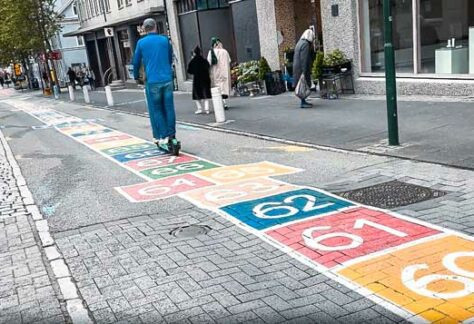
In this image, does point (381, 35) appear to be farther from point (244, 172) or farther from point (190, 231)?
point (190, 231)

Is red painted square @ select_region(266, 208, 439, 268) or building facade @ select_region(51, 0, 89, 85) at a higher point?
building facade @ select_region(51, 0, 89, 85)

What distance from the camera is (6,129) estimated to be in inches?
701

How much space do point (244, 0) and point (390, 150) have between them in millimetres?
12858

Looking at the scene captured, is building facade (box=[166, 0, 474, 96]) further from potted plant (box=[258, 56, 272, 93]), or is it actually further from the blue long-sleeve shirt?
the blue long-sleeve shirt

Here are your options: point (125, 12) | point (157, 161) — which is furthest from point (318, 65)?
point (125, 12)

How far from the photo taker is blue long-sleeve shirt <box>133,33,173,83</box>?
8781mm

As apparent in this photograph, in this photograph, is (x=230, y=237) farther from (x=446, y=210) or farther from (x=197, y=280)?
(x=446, y=210)

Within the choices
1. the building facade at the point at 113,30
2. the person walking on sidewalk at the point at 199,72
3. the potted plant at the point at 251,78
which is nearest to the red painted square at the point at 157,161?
the person walking on sidewalk at the point at 199,72

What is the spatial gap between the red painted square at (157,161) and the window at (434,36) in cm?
660

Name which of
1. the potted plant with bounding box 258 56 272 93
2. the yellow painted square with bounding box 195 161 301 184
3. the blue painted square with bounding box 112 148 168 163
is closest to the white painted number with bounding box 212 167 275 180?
the yellow painted square with bounding box 195 161 301 184

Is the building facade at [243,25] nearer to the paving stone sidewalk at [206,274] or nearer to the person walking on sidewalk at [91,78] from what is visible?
the paving stone sidewalk at [206,274]

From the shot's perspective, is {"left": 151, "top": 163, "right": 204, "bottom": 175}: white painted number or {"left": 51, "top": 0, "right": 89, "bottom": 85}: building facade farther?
{"left": 51, "top": 0, "right": 89, "bottom": 85}: building facade

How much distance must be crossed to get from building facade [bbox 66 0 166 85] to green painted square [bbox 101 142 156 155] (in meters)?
16.5

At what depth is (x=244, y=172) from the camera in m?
7.52
